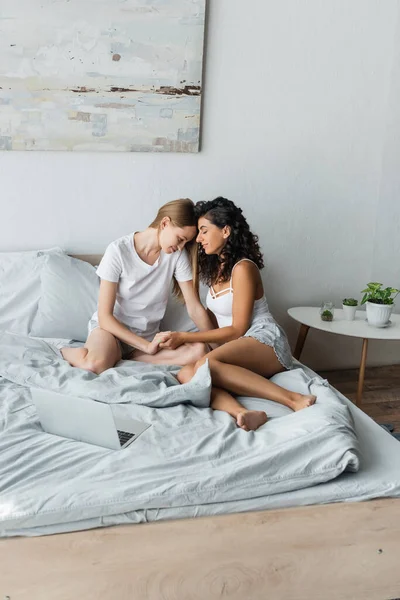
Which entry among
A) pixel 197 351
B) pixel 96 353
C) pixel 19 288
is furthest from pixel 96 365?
pixel 19 288

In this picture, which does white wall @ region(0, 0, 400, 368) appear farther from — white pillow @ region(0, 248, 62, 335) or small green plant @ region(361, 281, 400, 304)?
small green plant @ region(361, 281, 400, 304)

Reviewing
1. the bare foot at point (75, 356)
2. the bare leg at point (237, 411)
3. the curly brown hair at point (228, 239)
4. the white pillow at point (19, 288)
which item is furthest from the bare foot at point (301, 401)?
the white pillow at point (19, 288)

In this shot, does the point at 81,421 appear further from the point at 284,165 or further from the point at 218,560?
the point at 284,165

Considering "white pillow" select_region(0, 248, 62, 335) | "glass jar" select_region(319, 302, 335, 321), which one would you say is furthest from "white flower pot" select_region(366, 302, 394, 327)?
"white pillow" select_region(0, 248, 62, 335)

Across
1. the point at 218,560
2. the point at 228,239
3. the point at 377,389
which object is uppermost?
the point at 228,239

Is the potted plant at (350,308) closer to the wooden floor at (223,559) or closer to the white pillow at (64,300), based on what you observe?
the white pillow at (64,300)

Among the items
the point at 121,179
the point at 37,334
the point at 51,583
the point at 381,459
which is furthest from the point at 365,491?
the point at 121,179

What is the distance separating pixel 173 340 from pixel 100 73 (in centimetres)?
118

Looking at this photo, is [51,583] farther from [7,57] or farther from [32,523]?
[7,57]

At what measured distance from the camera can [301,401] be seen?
221 centimetres

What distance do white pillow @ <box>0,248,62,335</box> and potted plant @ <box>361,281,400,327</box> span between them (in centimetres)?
139

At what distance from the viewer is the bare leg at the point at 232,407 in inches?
80.2

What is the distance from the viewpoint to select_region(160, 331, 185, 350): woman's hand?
257 cm

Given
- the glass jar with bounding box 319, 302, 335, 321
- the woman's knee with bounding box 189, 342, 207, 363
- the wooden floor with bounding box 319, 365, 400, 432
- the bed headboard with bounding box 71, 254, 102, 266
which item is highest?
the bed headboard with bounding box 71, 254, 102, 266
